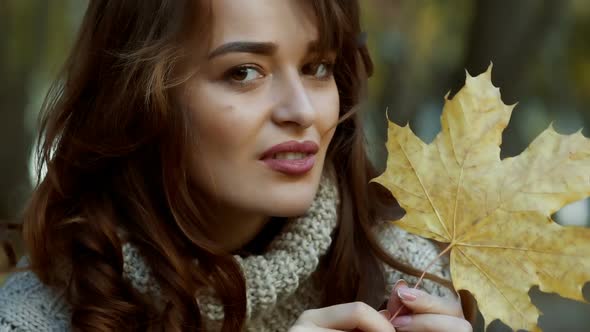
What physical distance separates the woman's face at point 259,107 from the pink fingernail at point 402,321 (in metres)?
0.39

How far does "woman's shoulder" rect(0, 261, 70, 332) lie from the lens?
1.86 metres

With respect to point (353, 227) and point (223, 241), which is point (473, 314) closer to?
point (353, 227)

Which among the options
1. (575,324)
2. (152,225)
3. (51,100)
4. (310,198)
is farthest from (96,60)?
(575,324)

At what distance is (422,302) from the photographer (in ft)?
4.63

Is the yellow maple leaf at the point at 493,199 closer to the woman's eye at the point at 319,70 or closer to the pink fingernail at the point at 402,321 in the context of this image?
the pink fingernail at the point at 402,321

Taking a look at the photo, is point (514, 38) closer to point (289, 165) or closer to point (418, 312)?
point (289, 165)

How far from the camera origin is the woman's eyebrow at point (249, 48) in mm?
1703

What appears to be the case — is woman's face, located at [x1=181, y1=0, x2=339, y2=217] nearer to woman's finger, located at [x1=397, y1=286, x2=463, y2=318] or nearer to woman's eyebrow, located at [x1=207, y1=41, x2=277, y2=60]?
woman's eyebrow, located at [x1=207, y1=41, x2=277, y2=60]

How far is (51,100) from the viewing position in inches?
81.7

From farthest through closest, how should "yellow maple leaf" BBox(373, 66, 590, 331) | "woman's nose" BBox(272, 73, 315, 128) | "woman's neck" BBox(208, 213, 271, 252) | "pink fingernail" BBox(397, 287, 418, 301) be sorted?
"woman's neck" BBox(208, 213, 271, 252) → "woman's nose" BBox(272, 73, 315, 128) → "pink fingernail" BBox(397, 287, 418, 301) → "yellow maple leaf" BBox(373, 66, 590, 331)

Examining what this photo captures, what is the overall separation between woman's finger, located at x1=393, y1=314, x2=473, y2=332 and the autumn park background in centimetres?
175

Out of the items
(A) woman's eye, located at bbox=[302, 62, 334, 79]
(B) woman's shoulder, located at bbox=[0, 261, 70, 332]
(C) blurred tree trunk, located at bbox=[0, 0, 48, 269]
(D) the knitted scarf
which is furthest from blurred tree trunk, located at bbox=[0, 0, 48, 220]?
(A) woman's eye, located at bbox=[302, 62, 334, 79]

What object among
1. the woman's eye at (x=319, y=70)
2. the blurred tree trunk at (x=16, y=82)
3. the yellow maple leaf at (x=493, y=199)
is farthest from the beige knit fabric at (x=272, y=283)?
the blurred tree trunk at (x=16, y=82)

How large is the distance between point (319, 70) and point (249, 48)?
187 millimetres
